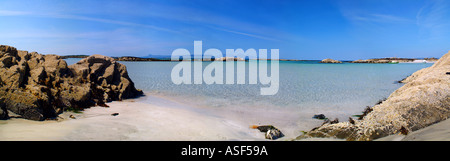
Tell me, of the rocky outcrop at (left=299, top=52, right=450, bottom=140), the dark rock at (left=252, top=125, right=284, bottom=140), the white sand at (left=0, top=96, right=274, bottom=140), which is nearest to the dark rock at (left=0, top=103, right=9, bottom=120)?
the white sand at (left=0, top=96, right=274, bottom=140)

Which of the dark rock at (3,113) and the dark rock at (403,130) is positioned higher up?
the dark rock at (3,113)

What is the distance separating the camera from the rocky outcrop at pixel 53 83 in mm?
6815

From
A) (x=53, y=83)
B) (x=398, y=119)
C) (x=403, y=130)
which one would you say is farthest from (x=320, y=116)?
(x=53, y=83)

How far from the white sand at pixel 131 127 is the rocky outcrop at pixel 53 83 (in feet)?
1.85

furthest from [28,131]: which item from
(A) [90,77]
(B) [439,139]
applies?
(B) [439,139]

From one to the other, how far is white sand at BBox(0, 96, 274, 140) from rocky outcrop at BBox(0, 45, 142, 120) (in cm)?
56

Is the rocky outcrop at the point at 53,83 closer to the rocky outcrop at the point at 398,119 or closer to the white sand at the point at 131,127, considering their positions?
the white sand at the point at 131,127

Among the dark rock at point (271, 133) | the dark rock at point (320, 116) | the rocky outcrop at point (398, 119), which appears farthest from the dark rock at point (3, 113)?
the dark rock at point (320, 116)

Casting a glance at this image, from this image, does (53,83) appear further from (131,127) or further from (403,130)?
(403,130)

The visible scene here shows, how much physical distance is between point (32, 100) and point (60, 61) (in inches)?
175

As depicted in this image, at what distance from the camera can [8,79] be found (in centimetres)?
739

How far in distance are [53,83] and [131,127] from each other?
189 inches

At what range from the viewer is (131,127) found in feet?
22.4

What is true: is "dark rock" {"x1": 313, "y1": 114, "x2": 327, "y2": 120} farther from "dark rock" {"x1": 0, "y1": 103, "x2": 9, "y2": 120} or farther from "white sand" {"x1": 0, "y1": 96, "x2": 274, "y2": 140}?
"dark rock" {"x1": 0, "y1": 103, "x2": 9, "y2": 120}
